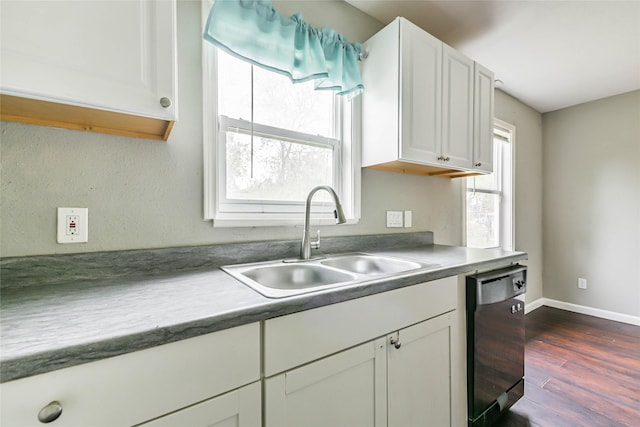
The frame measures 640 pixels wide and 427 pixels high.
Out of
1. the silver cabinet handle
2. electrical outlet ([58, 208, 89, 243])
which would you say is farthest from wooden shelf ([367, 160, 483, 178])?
the silver cabinet handle

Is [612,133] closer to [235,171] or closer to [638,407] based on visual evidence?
[638,407]

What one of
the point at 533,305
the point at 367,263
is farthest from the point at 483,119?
the point at 533,305

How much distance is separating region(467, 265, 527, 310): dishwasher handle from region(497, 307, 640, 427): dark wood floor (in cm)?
77

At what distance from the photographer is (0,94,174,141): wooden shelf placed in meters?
0.78

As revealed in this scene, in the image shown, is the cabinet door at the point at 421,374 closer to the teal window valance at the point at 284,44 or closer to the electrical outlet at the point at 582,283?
the teal window valance at the point at 284,44

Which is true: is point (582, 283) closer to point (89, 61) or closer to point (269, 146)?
point (269, 146)

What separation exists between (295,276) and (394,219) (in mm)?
953

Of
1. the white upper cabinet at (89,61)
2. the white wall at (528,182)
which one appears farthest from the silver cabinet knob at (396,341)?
the white wall at (528,182)

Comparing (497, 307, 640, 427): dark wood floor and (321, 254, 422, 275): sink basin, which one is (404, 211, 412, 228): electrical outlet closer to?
(321, 254, 422, 275): sink basin

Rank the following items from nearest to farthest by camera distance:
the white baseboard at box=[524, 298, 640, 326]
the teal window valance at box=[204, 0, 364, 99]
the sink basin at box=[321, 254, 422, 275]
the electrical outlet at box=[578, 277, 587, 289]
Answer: the teal window valance at box=[204, 0, 364, 99], the sink basin at box=[321, 254, 422, 275], the white baseboard at box=[524, 298, 640, 326], the electrical outlet at box=[578, 277, 587, 289]

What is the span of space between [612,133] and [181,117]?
14.3 feet

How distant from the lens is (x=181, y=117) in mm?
1174

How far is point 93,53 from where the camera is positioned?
75cm

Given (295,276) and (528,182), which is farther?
(528,182)
